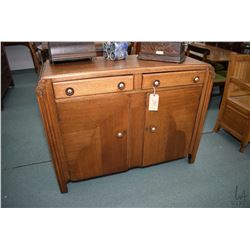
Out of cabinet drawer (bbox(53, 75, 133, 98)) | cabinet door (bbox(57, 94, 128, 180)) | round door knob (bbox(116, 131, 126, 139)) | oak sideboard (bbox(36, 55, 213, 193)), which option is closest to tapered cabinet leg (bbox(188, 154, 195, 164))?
oak sideboard (bbox(36, 55, 213, 193))

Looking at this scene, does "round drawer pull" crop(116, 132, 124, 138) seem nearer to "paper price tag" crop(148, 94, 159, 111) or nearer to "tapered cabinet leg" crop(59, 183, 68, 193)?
"paper price tag" crop(148, 94, 159, 111)

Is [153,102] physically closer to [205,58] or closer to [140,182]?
[140,182]

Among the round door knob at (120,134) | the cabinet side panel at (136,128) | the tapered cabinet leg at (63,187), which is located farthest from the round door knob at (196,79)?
the tapered cabinet leg at (63,187)

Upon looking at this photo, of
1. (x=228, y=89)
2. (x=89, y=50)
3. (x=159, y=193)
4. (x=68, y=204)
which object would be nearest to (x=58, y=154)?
(x=68, y=204)

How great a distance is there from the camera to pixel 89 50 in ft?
4.07

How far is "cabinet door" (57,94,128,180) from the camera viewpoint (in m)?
1.17

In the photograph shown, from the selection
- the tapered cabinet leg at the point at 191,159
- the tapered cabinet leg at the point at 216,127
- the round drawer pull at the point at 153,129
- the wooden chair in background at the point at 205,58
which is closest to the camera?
the round drawer pull at the point at 153,129

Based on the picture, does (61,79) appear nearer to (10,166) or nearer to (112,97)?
(112,97)

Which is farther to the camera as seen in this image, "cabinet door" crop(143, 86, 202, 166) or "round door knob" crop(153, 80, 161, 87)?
"cabinet door" crop(143, 86, 202, 166)

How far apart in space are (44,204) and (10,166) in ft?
1.83

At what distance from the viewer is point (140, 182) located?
1587 mm

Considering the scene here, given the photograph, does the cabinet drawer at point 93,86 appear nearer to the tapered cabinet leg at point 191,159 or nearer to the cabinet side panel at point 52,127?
the cabinet side panel at point 52,127

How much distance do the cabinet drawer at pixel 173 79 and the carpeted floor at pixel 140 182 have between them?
77 cm

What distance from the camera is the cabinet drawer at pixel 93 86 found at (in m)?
1.08
